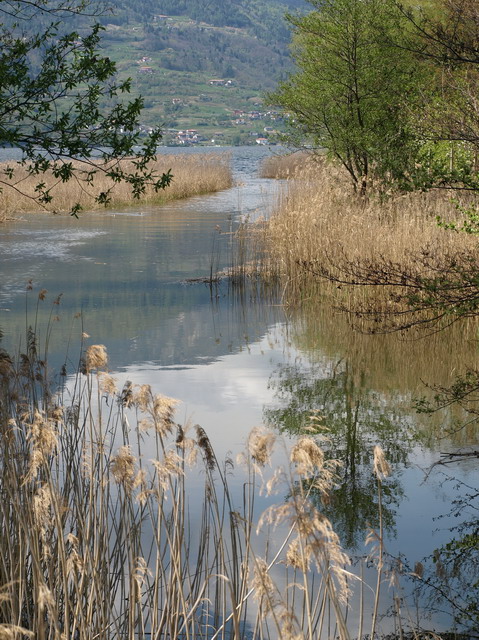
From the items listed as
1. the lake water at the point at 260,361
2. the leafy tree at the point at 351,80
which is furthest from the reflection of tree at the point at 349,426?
the leafy tree at the point at 351,80

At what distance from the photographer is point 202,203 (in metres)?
31.5

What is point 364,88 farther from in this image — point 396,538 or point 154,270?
point 396,538

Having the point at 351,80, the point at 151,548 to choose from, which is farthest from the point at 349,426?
the point at 351,80

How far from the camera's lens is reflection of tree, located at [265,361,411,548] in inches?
273

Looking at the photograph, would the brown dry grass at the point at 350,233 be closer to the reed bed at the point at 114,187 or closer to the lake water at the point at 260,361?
the lake water at the point at 260,361

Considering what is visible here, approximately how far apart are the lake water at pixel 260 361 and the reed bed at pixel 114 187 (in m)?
5.35

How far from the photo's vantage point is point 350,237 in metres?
13.9

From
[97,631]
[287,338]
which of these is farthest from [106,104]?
[97,631]

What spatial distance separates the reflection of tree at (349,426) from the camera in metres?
6.93

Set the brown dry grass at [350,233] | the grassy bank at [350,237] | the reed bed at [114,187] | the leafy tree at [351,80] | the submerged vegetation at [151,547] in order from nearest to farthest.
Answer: the submerged vegetation at [151,547] < the grassy bank at [350,237] < the brown dry grass at [350,233] < the leafy tree at [351,80] < the reed bed at [114,187]

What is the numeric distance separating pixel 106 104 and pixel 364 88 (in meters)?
104

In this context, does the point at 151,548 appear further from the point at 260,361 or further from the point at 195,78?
the point at 195,78

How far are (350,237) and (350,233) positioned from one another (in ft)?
1.61

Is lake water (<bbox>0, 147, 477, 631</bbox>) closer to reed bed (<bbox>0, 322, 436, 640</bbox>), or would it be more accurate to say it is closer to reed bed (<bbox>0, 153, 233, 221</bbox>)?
reed bed (<bbox>0, 322, 436, 640</bbox>)
